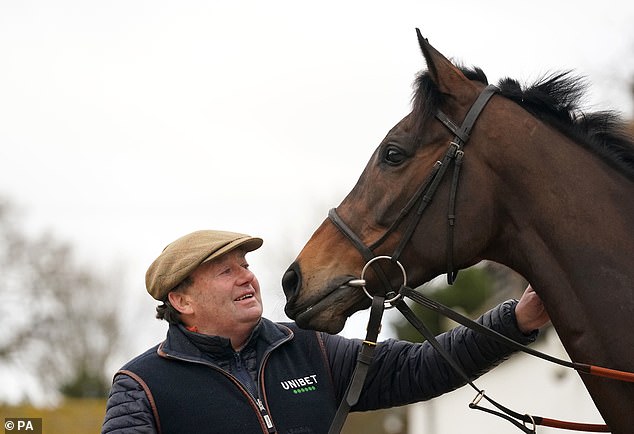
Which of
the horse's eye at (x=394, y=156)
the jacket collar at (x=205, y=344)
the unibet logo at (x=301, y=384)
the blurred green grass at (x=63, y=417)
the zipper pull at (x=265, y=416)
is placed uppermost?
the horse's eye at (x=394, y=156)

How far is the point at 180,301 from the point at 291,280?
740mm

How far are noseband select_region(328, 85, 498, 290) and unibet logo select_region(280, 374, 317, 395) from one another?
0.71m

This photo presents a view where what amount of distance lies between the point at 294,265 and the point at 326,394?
30.0 inches

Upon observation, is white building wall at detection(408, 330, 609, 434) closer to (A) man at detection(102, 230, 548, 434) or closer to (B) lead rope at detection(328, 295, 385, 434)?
(A) man at detection(102, 230, 548, 434)

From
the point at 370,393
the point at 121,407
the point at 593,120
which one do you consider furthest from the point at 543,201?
the point at 121,407

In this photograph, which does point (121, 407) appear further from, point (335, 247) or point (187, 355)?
point (335, 247)

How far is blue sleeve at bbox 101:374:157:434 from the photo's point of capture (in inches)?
160

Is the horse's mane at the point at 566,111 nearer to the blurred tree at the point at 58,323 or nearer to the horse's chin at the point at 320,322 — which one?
the horse's chin at the point at 320,322

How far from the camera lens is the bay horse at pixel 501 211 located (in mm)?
3732

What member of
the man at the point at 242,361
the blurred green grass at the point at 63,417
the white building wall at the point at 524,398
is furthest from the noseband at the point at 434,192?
the blurred green grass at the point at 63,417

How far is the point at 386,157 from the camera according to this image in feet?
13.2

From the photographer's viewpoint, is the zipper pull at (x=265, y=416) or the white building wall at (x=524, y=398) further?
the white building wall at (x=524, y=398)

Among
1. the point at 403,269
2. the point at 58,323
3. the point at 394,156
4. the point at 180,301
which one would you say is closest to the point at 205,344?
the point at 180,301

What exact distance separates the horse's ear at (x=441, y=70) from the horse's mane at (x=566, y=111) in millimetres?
37
